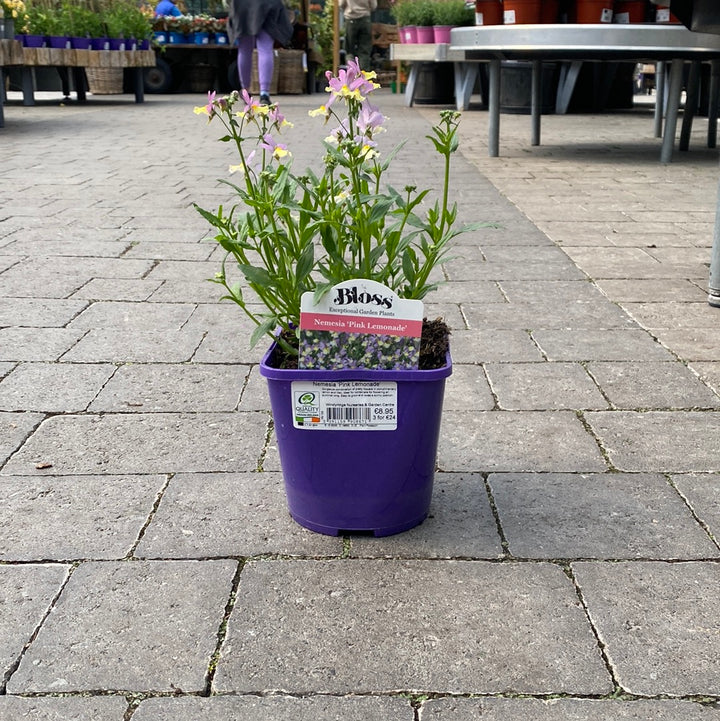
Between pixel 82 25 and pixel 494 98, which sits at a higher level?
pixel 82 25

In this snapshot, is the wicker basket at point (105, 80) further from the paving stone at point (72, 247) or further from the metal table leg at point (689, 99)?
the paving stone at point (72, 247)

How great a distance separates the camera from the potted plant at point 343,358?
1.84 meters

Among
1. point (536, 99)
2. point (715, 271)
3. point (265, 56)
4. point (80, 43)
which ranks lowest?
point (715, 271)

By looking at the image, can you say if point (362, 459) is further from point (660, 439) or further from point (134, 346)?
point (134, 346)

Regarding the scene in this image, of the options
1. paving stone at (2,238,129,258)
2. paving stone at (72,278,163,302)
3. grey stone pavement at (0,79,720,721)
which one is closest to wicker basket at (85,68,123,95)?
paving stone at (2,238,129,258)

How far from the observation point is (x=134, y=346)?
10.4 ft

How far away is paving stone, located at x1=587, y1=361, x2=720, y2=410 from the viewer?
2666 mm

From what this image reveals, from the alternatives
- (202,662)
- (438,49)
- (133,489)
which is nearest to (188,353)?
(133,489)

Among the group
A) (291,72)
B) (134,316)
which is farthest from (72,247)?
(291,72)

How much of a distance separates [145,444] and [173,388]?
0.40 meters

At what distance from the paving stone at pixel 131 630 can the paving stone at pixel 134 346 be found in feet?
4.15

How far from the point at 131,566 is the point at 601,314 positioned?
212cm

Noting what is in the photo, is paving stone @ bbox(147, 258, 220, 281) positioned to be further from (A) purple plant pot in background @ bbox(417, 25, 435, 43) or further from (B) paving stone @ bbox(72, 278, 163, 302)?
(A) purple plant pot in background @ bbox(417, 25, 435, 43)

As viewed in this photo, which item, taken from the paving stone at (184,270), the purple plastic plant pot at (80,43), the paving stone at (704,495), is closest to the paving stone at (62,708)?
the paving stone at (704,495)
